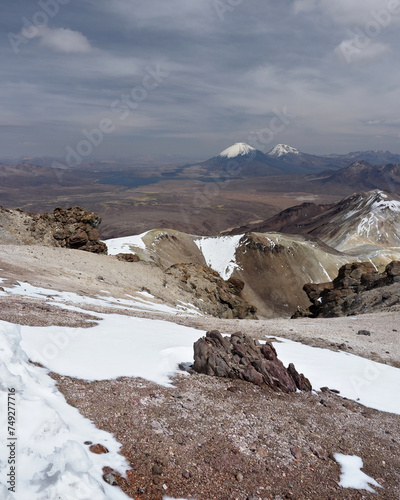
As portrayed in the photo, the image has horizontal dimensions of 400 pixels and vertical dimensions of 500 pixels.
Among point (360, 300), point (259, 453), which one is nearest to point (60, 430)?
point (259, 453)

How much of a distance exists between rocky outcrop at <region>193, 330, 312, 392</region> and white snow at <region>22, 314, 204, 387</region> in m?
1.04

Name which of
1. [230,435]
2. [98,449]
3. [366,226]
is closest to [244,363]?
[230,435]

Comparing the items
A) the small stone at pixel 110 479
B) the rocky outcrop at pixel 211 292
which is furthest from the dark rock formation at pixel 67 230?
the small stone at pixel 110 479

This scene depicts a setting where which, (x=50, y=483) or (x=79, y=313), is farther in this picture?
(x=79, y=313)

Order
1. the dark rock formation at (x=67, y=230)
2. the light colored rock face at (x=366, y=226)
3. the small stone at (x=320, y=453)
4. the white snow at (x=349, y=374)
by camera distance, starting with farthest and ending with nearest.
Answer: the light colored rock face at (x=366, y=226), the dark rock formation at (x=67, y=230), the white snow at (x=349, y=374), the small stone at (x=320, y=453)

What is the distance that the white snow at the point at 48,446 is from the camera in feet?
17.4

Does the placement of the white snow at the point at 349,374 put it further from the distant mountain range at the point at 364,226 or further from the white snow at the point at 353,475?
the distant mountain range at the point at 364,226

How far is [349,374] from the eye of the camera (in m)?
16.2

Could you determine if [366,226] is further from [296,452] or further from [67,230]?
[296,452]

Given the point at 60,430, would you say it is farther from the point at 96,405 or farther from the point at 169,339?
the point at 169,339

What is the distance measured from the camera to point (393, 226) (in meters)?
162

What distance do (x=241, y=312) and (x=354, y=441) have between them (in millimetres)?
41738

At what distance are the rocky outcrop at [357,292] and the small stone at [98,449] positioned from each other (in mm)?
38798

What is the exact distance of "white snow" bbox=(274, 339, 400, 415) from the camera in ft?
46.9
